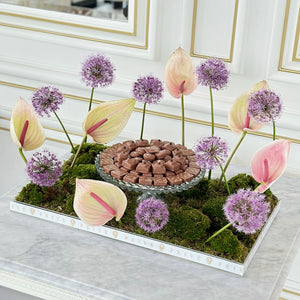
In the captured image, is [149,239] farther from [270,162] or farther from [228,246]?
[270,162]

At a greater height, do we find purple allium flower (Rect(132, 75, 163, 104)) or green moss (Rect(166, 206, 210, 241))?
purple allium flower (Rect(132, 75, 163, 104))

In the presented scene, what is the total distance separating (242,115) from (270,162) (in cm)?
15

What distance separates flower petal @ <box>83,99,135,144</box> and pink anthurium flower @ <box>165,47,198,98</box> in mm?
101

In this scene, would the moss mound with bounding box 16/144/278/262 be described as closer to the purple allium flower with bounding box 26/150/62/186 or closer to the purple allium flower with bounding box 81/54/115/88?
the purple allium flower with bounding box 26/150/62/186

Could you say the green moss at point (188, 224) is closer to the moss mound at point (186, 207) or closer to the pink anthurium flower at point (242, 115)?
the moss mound at point (186, 207)

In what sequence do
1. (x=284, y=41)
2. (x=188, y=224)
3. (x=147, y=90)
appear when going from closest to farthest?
(x=188, y=224) < (x=147, y=90) < (x=284, y=41)

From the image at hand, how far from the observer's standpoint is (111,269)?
2.86ft

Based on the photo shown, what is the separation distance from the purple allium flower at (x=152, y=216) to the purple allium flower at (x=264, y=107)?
8.1 inches

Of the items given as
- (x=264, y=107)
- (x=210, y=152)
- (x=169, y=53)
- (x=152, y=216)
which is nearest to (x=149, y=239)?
(x=152, y=216)

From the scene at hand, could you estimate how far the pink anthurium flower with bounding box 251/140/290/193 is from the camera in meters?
0.83

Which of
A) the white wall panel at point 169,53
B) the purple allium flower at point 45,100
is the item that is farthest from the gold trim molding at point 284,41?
the purple allium flower at point 45,100

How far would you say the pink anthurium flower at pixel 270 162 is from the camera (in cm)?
83

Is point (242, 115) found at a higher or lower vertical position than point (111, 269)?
higher

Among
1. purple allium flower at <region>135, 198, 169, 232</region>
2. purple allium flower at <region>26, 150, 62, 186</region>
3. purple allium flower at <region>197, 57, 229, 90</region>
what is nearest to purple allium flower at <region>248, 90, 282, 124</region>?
purple allium flower at <region>197, 57, 229, 90</region>
